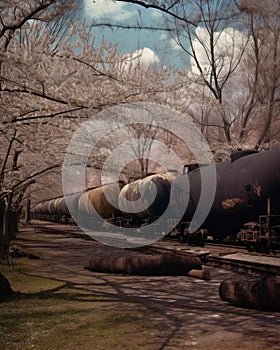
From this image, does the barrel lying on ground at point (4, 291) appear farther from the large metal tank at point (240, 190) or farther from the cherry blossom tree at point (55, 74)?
the large metal tank at point (240, 190)

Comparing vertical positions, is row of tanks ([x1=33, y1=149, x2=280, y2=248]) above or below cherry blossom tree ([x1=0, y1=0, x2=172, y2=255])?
below

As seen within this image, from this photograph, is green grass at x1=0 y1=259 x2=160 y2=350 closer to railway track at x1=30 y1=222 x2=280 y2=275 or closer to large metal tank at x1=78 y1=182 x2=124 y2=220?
railway track at x1=30 y1=222 x2=280 y2=275

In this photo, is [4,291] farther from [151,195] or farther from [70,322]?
[151,195]

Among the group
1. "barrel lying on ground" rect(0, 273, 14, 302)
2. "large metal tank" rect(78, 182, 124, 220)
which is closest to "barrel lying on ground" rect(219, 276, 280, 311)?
"barrel lying on ground" rect(0, 273, 14, 302)

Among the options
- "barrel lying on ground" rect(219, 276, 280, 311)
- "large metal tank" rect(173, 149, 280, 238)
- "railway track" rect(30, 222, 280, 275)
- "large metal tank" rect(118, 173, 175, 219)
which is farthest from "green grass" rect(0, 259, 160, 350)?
"large metal tank" rect(118, 173, 175, 219)

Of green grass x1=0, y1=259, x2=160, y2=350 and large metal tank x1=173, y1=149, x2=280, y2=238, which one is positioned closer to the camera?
green grass x1=0, y1=259, x2=160, y2=350

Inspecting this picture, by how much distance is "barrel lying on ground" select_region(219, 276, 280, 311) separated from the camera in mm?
6852

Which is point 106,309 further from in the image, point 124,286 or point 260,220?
point 260,220

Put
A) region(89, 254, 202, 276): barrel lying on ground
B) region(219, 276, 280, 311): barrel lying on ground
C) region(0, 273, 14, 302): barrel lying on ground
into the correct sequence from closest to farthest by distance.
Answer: region(219, 276, 280, 311): barrel lying on ground < region(0, 273, 14, 302): barrel lying on ground < region(89, 254, 202, 276): barrel lying on ground

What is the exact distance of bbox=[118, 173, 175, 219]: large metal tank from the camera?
1997 cm

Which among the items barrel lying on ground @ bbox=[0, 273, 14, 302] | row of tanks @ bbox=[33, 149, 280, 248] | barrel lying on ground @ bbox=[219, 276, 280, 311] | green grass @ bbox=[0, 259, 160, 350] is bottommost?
green grass @ bbox=[0, 259, 160, 350]

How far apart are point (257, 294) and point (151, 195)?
43.9ft

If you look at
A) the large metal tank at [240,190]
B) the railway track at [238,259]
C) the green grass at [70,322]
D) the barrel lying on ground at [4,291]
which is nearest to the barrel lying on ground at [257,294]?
the green grass at [70,322]

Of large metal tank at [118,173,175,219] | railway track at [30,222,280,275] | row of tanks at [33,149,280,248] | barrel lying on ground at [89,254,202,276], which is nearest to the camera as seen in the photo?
railway track at [30,222,280,275]
